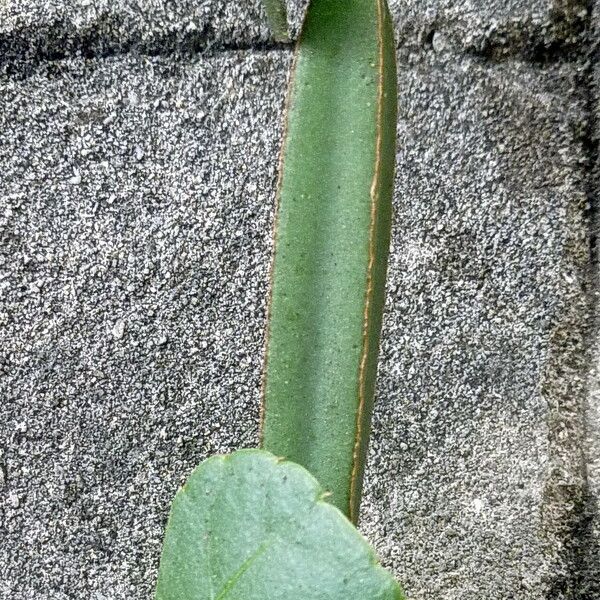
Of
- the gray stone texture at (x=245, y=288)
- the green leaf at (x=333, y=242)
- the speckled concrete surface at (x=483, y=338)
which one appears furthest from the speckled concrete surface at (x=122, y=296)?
the green leaf at (x=333, y=242)

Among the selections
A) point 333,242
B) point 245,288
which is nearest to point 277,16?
point 333,242

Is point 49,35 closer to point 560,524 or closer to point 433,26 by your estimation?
point 433,26

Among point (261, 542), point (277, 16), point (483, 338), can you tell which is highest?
point (277, 16)

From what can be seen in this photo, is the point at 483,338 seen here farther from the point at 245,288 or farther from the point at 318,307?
the point at 318,307

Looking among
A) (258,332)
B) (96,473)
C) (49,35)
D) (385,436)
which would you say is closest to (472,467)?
(385,436)

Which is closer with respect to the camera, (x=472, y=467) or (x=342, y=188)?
(x=342, y=188)

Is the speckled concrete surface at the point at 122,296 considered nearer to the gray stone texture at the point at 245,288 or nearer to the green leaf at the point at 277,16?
the gray stone texture at the point at 245,288

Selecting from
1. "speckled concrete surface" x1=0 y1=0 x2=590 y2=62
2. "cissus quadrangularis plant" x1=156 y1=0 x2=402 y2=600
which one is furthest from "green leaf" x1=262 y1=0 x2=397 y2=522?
"speckled concrete surface" x1=0 y1=0 x2=590 y2=62
